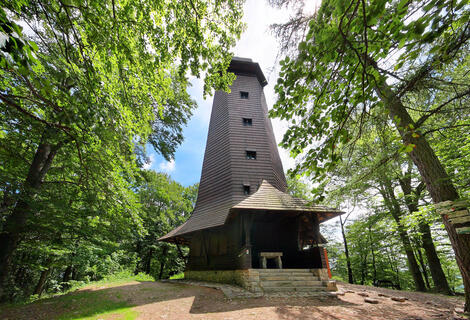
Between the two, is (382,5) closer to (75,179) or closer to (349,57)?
(349,57)

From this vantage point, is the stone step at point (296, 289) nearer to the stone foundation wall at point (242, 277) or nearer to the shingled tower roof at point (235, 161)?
the stone foundation wall at point (242, 277)

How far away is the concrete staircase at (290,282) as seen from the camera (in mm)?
6969

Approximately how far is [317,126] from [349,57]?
0.94 meters

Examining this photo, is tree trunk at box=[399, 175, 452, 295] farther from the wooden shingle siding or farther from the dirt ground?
the wooden shingle siding

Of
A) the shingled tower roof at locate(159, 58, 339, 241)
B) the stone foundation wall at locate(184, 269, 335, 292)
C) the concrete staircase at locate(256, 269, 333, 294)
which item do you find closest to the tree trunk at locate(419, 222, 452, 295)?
the stone foundation wall at locate(184, 269, 335, 292)

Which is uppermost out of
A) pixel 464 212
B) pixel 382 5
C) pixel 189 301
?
pixel 382 5

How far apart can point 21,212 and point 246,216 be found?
6.79m

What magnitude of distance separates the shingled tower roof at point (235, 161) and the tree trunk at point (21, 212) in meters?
5.89

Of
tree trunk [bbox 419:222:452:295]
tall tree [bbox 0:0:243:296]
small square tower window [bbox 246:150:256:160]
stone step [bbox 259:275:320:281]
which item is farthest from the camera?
small square tower window [bbox 246:150:256:160]

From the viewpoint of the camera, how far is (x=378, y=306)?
564 centimetres

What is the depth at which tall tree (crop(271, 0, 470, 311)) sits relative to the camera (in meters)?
1.81

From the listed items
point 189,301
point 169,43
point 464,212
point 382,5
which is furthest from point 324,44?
point 189,301

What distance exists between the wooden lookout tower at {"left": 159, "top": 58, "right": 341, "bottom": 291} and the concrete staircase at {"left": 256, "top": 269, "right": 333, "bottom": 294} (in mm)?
37

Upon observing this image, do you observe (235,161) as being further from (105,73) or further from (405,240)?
(405,240)
